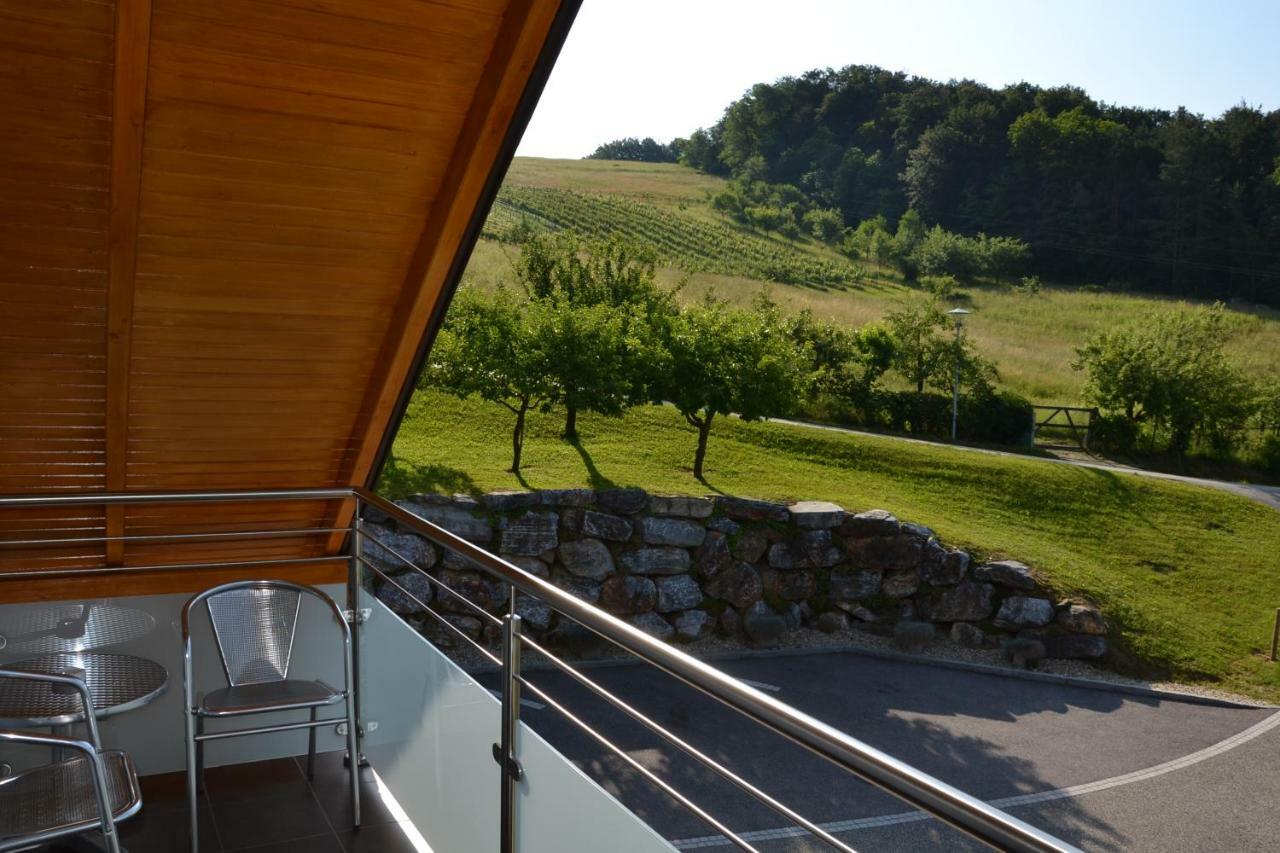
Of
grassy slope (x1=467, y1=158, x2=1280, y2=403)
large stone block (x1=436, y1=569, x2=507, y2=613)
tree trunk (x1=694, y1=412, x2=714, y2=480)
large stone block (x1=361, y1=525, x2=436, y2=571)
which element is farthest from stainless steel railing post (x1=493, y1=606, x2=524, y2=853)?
grassy slope (x1=467, y1=158, x2=1280, y2=403)

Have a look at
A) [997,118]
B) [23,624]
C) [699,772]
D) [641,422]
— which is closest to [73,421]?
[23,624]

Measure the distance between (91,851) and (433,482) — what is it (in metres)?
9.21

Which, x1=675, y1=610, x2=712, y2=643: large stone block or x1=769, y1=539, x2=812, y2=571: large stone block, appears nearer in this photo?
x1=675, y1=610, x2=712, y2=643: large stone block

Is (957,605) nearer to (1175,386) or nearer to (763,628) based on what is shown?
(763,628)

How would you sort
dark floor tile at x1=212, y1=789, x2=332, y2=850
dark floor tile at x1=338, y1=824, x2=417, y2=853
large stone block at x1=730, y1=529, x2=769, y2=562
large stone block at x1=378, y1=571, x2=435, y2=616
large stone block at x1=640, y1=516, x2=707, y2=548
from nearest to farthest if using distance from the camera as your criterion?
dark floor tile at x1=338, y1=824, x2=417, y2=853 → dark floor tile at x1=212, y1=789, x2=332, y2=850 → large stone block at x1=378, y1=571, x2=435, y2=616 → large stone block at x1=640, y1=516, x2=707, y2=548 → large stone block at x1=730, y1=529, x2=769, y2=562

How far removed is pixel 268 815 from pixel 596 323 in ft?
32.6

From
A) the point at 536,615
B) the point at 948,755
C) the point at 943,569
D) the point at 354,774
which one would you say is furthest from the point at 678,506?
the point at 354,774

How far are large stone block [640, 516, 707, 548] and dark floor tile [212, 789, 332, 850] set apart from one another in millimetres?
8524

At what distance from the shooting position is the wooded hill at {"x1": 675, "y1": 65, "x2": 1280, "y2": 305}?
37.8 m

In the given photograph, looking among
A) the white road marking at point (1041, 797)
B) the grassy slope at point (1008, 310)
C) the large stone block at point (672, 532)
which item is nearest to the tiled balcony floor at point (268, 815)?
the white road marking at point (1041, 797)

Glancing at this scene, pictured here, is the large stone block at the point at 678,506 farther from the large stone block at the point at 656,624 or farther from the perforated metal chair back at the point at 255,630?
the perforated metal chair back at the point at 255,630

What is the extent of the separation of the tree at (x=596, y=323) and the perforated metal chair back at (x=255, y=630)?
Answer: 30.4ft

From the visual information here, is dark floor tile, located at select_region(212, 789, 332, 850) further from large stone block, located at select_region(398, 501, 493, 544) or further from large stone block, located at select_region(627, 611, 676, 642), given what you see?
large stone block, located at select_region(627, 611, 676, 642)

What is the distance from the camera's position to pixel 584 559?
1153 centimetres
